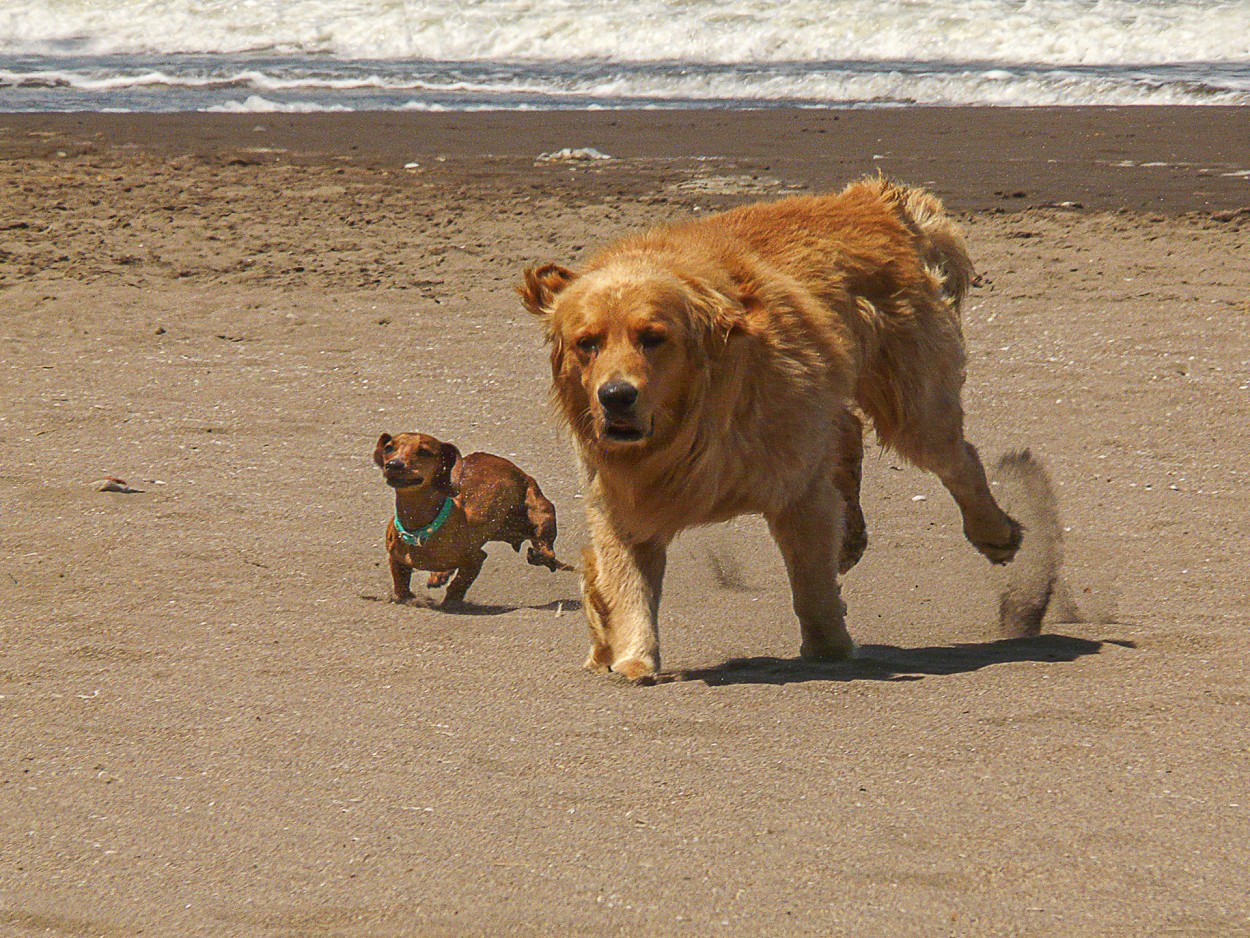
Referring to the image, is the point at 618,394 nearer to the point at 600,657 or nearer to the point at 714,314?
the point at 714,314

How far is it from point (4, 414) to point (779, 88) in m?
13.7

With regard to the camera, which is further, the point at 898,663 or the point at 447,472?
the point at 447,472

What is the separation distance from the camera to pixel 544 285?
4773 millimetres

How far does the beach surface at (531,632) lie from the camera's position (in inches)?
128

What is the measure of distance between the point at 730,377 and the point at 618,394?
48 cm

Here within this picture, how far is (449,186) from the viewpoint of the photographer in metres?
12.7

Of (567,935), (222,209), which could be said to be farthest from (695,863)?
(222,209)

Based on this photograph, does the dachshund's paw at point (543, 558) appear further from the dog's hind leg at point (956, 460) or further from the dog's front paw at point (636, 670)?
the dog's hind leg at point (956, 460)

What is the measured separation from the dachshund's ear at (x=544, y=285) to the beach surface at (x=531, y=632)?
112 cm

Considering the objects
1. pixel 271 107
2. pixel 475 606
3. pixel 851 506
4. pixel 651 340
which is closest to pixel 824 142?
pixel 271 107

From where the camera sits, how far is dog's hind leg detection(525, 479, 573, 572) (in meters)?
5.74

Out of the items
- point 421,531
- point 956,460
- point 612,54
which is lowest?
point 612,54

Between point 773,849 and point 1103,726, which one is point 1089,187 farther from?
point 773,849

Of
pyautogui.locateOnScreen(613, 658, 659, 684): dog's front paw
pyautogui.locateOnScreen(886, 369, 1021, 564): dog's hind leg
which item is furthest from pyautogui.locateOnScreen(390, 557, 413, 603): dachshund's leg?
pyautogui.locateOnScreen(886, 369, 1021, 564): dog's hind leg
